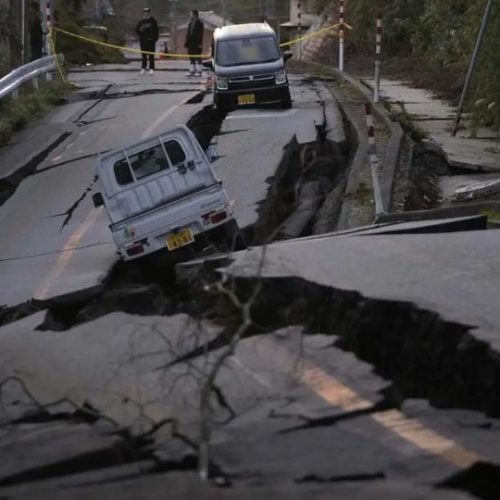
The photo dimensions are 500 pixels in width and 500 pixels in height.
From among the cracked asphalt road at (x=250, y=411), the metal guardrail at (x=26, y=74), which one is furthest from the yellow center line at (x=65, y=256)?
the metal guardrail at (x=26, y=74)

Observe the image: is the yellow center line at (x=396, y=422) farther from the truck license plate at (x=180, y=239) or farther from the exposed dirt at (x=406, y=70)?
the exposed dirt at (x=406, y=70)

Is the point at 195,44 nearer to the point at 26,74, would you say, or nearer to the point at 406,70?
the point at 406,70

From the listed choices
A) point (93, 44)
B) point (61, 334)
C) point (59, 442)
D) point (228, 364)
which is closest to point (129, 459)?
point (59, 442)

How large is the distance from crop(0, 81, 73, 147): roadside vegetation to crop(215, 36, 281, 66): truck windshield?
385cm

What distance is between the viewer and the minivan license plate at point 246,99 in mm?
23438

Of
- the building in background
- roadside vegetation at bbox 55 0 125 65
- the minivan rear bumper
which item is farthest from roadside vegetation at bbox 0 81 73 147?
the building in background

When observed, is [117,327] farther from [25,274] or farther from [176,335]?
[25,274]

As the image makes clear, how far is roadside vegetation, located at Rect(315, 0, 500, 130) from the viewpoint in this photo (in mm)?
18312

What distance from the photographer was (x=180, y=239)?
39.5 ft

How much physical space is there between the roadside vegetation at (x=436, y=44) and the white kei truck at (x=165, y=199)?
6981mm

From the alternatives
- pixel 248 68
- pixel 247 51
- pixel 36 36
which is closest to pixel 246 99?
pixel 248 68

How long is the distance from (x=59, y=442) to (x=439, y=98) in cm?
2031

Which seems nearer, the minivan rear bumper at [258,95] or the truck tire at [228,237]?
the truck tire at [228,237]

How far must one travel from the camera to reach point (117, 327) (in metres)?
8.82
